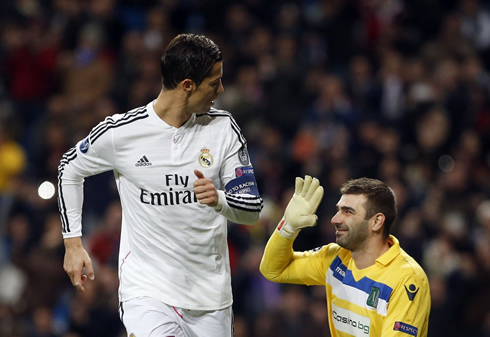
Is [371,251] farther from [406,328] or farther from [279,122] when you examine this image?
[279,122]

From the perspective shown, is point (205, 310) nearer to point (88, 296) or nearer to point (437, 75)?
point (88, 296)

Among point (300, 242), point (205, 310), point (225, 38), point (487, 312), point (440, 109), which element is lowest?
point (487, 312)

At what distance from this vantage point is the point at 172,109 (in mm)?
4496

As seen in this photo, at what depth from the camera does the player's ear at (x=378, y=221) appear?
4746 millimetres

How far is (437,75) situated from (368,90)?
3.36 feet

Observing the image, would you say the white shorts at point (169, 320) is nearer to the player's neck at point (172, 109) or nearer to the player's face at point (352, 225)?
the player's face at point (352, 225)

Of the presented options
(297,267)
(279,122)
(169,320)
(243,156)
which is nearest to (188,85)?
(243,156)

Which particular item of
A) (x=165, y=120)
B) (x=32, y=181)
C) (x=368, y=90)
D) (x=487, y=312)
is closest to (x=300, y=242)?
(x=487, y=312)

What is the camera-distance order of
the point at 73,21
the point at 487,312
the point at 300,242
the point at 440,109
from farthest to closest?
the point at 73,21, the point at 440,109, the point at 300,242, the point at 487,312

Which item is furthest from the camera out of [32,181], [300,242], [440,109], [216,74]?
[32,181]

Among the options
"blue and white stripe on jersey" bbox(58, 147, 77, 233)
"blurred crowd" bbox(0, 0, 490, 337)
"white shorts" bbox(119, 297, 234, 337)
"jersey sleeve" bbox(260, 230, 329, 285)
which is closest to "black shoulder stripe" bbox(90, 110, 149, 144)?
"blue and white stripe on jersey" bbox(58, 147, 77, 233)

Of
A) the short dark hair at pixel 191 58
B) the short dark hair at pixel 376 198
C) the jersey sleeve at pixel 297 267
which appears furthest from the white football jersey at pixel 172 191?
the short dark hair at pixel 376 198

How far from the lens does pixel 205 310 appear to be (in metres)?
4.55

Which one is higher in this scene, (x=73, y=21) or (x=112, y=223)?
(x=73, y=21)
